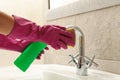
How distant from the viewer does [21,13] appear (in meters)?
1.21

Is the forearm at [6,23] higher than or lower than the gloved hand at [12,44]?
higher

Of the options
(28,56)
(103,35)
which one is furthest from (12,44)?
(103,35)

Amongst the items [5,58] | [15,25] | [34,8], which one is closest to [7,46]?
[15,25]

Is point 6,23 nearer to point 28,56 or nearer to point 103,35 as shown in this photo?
point 28,56

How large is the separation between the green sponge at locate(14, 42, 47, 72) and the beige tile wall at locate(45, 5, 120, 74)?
0.84 ft

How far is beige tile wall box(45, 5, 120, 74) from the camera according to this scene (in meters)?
0.77

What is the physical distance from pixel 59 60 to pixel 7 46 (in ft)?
1.23

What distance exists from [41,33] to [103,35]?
0.31 meters

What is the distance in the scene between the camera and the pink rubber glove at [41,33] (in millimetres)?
585

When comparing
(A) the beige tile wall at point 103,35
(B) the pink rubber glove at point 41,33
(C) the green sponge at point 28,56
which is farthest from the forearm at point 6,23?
(A) the beige tile wall at point 103,35

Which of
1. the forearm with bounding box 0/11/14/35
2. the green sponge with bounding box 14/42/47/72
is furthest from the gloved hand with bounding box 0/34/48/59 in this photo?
the forearm with bounding box 0/11/14/35

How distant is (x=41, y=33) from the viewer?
63 cm

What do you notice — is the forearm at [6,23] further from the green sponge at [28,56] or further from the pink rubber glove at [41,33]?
the green sponge at [28,56]

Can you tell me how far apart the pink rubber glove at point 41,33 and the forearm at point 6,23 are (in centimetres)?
1
